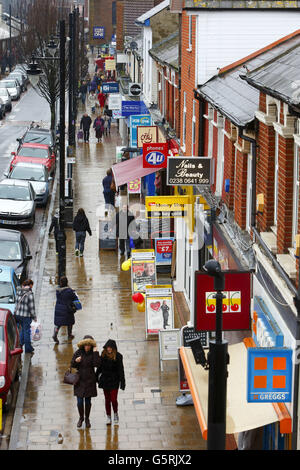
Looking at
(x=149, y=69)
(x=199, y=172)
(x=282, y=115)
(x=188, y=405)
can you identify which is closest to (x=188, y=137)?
(x=199, y=172)

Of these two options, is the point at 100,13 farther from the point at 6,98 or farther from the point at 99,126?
the point at 99,126

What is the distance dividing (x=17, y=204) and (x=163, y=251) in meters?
8.59

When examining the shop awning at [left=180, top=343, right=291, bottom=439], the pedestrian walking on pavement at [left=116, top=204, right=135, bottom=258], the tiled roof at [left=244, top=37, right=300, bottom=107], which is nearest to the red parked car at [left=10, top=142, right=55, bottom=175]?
the pedestrian walking on pavement at [left=116, top=204, right=135, bottom=258]

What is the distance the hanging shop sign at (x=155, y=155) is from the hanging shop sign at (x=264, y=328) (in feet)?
43.2

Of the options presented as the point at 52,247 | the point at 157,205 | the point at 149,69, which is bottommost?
the point at 52,247

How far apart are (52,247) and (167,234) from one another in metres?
4.03

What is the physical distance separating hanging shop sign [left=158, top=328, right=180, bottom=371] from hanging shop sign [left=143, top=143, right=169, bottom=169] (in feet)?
31.3

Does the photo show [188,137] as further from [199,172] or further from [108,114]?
[108,114]

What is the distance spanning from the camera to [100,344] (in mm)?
19609

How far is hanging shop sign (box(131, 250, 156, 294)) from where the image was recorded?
75.8 ft

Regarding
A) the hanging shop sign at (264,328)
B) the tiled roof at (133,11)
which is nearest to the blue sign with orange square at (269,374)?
the hanging shop sign at (264,328)

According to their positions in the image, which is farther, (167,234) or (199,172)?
(167,234)

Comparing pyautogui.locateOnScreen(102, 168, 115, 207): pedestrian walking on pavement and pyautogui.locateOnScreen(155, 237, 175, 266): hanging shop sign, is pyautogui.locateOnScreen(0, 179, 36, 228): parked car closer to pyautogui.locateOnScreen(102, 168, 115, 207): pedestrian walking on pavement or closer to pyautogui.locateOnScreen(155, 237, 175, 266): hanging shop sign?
pyautogui.locateOnScreen(102, 168, 115, 207): pedestrian walking on pavement

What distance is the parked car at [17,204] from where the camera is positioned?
102 ft
